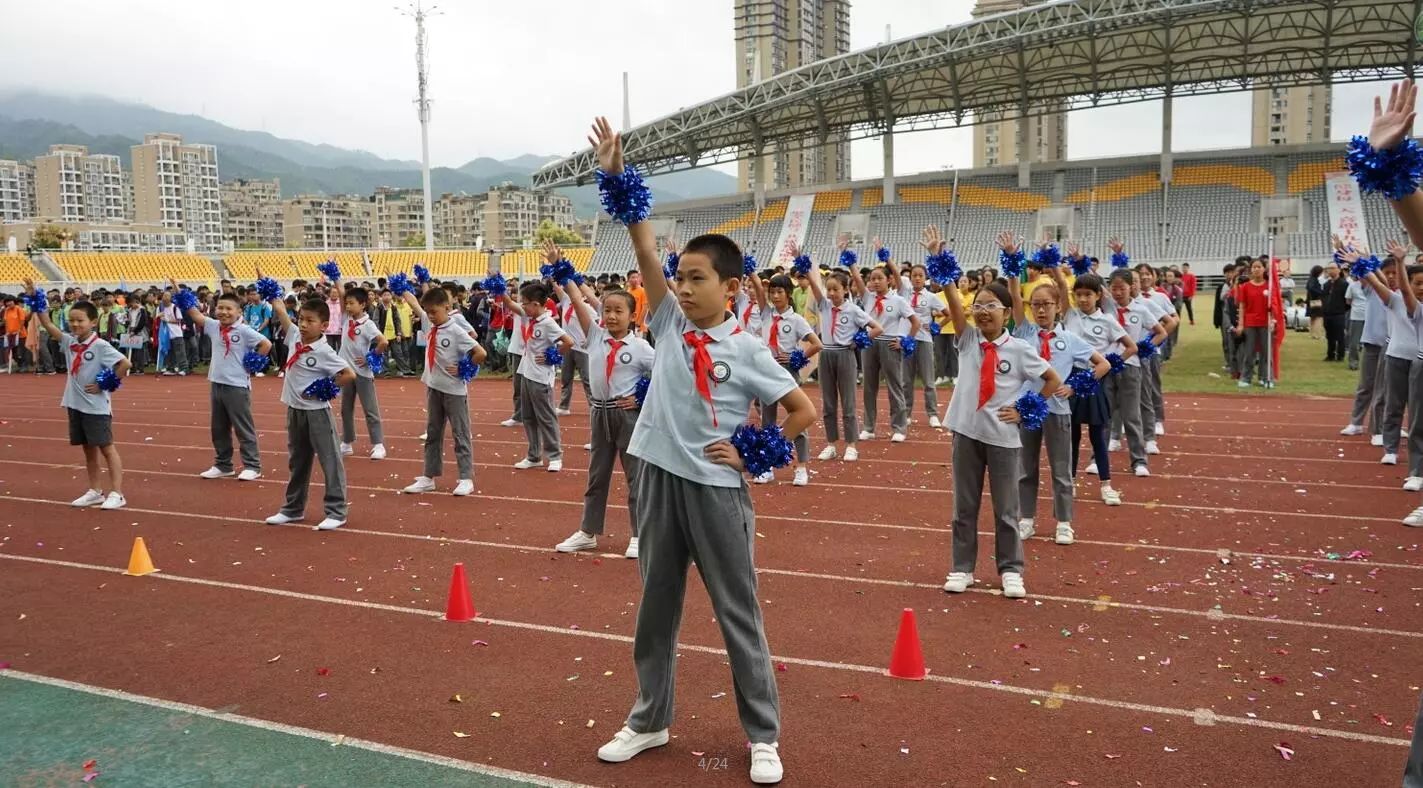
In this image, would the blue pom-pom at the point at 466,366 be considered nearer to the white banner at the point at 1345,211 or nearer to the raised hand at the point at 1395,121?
the raised hand at the point at 1395,121

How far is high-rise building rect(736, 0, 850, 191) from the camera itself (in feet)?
302

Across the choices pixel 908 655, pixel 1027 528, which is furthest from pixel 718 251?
pixel 1027 528

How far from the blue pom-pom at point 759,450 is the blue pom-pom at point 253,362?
7.70m

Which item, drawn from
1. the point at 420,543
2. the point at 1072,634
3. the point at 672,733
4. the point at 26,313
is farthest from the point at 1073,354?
the point at 26,313

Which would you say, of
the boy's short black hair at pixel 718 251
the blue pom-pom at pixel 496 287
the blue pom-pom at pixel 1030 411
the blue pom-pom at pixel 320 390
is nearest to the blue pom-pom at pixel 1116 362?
the blue pom-pom at pixel 1030 411

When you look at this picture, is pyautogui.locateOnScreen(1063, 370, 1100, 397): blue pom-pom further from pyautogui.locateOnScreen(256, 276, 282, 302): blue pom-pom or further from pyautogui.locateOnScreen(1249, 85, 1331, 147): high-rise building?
pyautogui.locateOnScreen(1249, 85, 1331, 147): high-rise building

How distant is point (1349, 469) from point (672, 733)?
935 cm

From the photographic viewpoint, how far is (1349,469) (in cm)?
1085

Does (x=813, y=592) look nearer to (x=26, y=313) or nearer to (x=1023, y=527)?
(x=1023, y=527)

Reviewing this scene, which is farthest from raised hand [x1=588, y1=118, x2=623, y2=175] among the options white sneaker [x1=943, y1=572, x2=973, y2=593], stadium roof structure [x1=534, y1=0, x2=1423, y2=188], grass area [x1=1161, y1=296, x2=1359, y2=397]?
stadium roof structure [x1=534, y1=0, x2=1423, y2=188]

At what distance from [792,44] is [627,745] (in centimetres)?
10834

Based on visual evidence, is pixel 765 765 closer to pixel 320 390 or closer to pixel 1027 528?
pixel 1027 528

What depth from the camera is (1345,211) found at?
134 ft

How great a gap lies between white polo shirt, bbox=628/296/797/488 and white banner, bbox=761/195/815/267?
135ft
